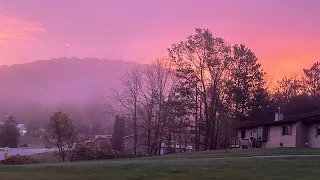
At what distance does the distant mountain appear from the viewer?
79.7m

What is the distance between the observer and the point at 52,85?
105875 millimetres

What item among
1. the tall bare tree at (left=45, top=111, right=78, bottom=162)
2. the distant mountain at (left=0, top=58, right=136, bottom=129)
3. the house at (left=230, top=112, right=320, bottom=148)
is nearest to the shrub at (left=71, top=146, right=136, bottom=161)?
the tall bare tree at (left=45, top=111, right=78, bottom=162)

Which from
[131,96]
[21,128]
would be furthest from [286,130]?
[21,128]

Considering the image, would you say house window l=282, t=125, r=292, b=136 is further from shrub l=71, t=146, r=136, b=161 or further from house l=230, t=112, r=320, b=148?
shrub l=71, t=146, r=136, b=161

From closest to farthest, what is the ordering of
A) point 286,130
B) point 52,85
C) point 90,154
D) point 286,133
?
point 90,154 → point 286,133 → point 286,130 → point 52,85

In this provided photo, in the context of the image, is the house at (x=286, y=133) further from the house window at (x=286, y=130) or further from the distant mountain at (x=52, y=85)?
the distant mountain at (x=52, y=85)

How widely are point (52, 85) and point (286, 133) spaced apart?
76.3 metres

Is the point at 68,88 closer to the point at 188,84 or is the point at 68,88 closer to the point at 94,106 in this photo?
the point at 94,106

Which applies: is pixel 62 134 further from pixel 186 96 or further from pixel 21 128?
pixel 21 128

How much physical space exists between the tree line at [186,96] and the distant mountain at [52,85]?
1533 cm

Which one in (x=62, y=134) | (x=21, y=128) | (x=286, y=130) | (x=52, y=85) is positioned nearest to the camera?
(x=62, y=134)

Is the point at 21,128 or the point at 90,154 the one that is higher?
the point at 21,128

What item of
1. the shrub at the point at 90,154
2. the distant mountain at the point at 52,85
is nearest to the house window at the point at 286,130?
the shrub at the point at 90,154

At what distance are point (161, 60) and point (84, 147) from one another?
780 inches
